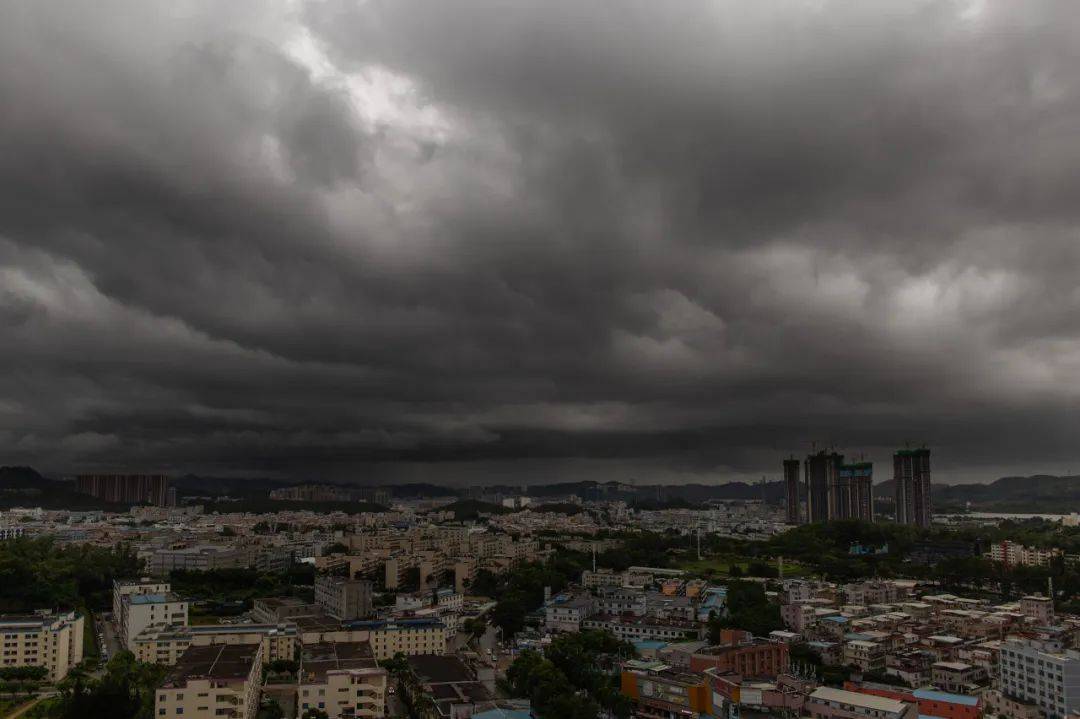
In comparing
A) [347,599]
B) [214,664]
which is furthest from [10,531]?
[214,664]

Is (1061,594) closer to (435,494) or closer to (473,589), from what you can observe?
(473,589)

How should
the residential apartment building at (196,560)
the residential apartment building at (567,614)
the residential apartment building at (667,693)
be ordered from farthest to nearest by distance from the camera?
the residential apartment building at (196,560)
the residential apartment building at (567,614)
the residential apartment building at (667,693)

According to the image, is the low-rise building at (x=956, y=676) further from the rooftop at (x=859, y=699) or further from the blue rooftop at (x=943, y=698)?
the rooftop at (x=859, y=699)

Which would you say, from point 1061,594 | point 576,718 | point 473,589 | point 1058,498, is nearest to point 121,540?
point 473,589

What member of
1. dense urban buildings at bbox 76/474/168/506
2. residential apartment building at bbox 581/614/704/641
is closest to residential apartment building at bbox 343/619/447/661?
residential apartment building at bbox 581/614/704/641

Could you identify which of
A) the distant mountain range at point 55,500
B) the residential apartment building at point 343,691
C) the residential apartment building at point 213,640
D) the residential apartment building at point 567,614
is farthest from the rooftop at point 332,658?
the distant mountain range at point 55,500

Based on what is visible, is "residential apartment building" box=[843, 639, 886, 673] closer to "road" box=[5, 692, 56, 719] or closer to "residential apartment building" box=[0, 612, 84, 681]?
"road" box=[5, 692, 56, 719]
